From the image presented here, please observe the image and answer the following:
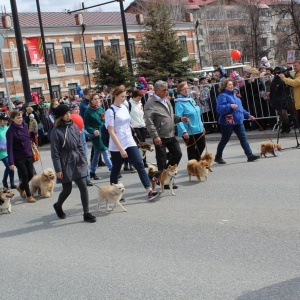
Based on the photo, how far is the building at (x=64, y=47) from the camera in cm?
4684

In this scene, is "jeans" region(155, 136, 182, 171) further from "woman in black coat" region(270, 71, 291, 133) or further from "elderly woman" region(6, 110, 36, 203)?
"woman in black coat" region(270, 71, 291, 133)

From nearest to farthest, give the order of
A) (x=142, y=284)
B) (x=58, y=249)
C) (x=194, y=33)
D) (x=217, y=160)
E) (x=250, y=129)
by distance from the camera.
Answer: (x=142, y=284) < (x=58, y=249) < (x=217, y=160) < (x=250, y=129) < (x=194, y=33)

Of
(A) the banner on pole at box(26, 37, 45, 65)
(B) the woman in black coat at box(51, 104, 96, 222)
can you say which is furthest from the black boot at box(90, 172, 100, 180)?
(A) the banner on pole at box(26, 37, 45, 65)

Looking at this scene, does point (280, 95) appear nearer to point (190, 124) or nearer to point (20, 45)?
point (190, 124)

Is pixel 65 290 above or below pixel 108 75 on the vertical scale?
below

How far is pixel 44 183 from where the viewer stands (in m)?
10.4

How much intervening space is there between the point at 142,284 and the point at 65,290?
78 cm

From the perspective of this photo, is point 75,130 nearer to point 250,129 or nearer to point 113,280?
point 113,280

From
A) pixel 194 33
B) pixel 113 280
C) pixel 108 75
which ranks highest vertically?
pixel 194 33

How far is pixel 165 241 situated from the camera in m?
6.51

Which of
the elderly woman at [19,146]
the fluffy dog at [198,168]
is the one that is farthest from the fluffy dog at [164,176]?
the elderly woman at [19,146]

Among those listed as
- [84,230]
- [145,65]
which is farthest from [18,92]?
[84,230]

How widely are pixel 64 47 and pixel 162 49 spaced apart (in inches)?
756

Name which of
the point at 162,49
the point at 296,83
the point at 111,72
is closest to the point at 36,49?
the point at 111,72
